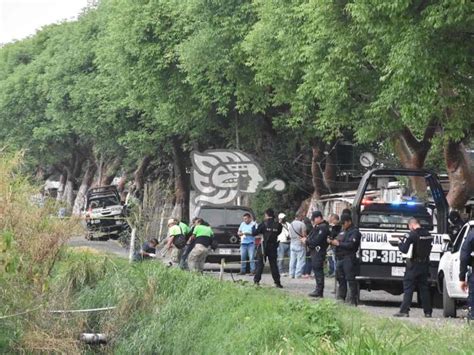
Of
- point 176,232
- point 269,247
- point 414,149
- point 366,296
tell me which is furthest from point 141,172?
point 269,247

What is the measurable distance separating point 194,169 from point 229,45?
13.7 ft

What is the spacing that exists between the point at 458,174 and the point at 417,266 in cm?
818

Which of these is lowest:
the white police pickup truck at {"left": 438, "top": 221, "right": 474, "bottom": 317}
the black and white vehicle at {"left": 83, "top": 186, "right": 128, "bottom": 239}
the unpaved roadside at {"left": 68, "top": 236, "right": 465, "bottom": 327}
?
the unpaved roadside at {"left": 68, "top": 236, "right": 465, "bottom": 327}

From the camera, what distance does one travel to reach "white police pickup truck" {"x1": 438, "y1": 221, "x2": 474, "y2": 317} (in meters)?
15.4

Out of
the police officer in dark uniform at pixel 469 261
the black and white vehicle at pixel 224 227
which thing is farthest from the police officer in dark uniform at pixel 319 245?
the black and white vehicle at pixel 224 227

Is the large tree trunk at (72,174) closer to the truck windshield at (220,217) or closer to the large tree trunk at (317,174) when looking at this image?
the large tree trunk at (317,174)

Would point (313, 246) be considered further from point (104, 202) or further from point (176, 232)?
point (104, 202)

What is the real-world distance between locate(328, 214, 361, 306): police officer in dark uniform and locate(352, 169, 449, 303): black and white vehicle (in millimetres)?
469

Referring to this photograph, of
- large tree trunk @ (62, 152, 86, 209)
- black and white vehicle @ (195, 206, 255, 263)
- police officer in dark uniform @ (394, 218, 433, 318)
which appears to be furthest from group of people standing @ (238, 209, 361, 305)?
large tree trunk @ (62, 152, 86, 209)

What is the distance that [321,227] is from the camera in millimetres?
17844

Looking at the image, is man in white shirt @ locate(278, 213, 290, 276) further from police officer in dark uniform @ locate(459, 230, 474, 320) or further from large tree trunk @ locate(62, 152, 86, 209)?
large tree trunk @ locate(62, 152, 86, 209)

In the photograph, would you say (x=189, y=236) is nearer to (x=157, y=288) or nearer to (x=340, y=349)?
(x=157, y=288)

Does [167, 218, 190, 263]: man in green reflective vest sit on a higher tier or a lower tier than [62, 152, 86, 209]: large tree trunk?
lower

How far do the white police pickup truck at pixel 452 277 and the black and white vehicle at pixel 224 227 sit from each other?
32.8 ft
